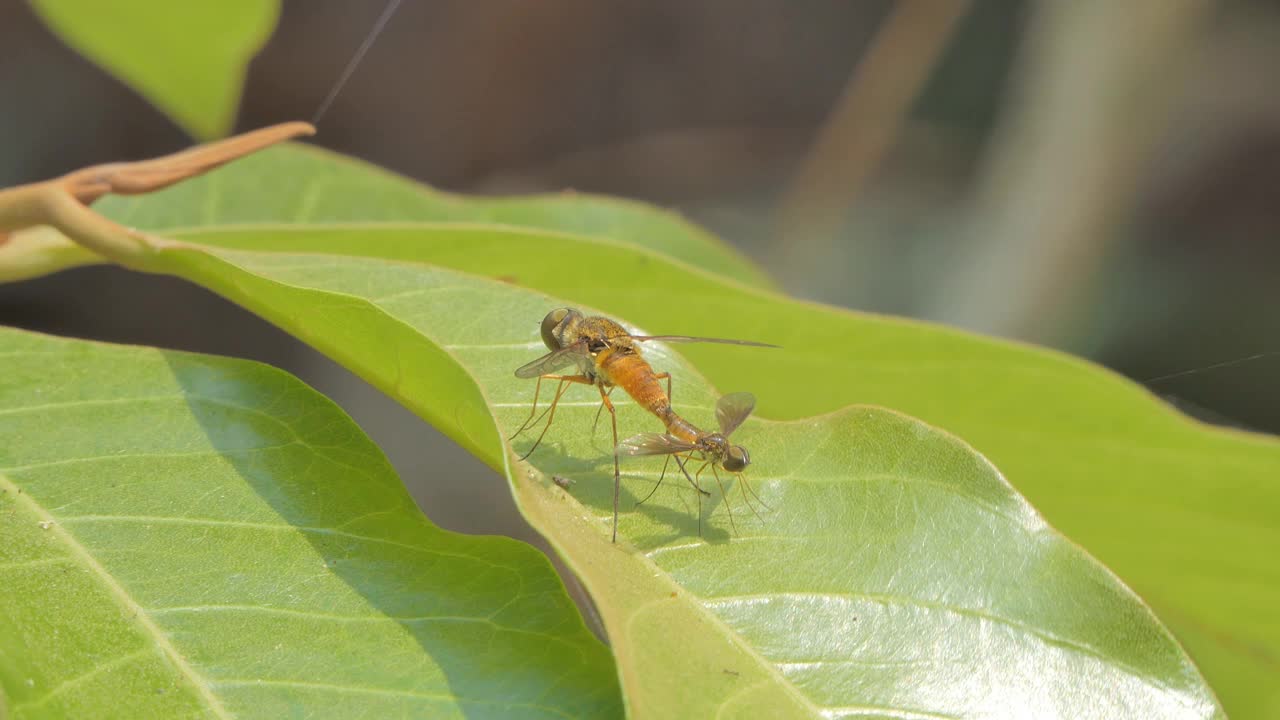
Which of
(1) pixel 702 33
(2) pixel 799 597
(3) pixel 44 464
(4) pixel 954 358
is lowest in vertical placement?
(3) pixel 44 464

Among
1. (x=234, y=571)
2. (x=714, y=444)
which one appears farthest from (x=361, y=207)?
(x=234, y=571)

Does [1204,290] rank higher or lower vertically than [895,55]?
lower

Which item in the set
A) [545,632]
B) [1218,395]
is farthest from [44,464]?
[1218,395]

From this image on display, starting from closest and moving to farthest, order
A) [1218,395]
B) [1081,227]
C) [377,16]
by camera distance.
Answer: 1. [1218,395]
2. [377,16]
3. [1081,227]

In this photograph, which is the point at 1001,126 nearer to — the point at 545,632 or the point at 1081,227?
the point at 1081,227

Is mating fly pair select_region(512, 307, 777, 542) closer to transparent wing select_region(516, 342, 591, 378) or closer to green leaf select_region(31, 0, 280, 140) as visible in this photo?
transparent wing select_region(516, 342, 591, 378)

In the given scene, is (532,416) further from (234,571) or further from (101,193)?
(101,193)

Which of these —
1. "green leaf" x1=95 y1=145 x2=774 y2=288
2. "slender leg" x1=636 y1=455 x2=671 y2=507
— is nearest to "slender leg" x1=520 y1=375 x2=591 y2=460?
"slender leg" x1=636 y1=455 x2=671 y2=507
